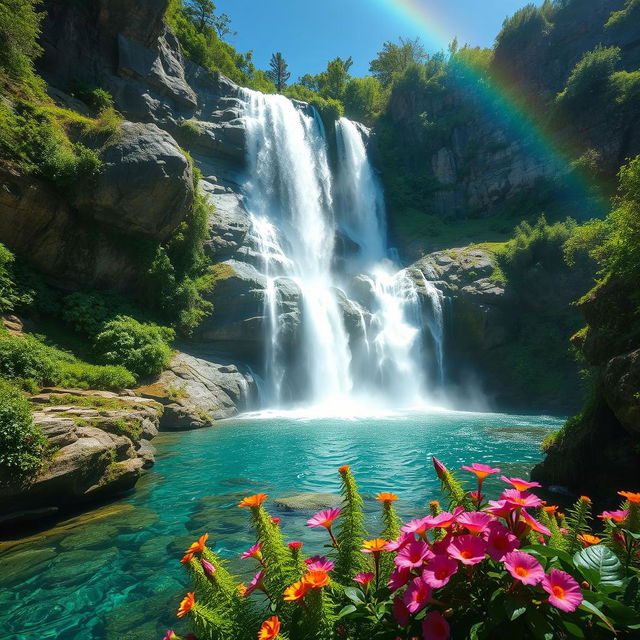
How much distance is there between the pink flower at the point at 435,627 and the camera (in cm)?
119

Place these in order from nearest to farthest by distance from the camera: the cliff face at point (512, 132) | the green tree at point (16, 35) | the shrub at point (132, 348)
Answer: the shrub at point (132, 348)
the green tree at point (16, 35)
the cliff face at point (512, 132)

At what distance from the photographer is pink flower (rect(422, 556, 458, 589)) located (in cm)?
120

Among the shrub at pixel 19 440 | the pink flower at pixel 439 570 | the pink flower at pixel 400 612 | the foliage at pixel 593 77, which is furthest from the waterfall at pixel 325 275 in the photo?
the pink flower at pixel 439 570

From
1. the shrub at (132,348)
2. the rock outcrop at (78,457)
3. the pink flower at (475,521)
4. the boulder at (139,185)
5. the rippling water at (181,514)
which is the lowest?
the rippling water at (181,514)

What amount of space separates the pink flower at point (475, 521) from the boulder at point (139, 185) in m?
20.1

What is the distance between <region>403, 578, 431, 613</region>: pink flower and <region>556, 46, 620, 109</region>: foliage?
140ft

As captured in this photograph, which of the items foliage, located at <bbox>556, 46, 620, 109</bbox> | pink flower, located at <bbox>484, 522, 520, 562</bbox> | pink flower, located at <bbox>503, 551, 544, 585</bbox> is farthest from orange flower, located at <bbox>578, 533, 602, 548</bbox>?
foliage, located at <bbox>556, 46, 620, 109</bbox>

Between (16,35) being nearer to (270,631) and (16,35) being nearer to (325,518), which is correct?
(325,518)

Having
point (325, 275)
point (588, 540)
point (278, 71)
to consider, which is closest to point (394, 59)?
point (278, 71)

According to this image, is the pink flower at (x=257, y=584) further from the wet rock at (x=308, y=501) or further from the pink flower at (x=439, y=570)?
the wet rock at (x=308, y=501)

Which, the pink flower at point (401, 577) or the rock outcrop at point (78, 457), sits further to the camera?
the rock outcrop at point (78, 457)

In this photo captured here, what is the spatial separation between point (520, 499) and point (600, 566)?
0.36 meters

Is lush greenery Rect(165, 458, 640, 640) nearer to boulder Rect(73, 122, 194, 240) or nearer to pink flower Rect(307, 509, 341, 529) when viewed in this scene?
pink flower Rect(307, 509, 341, 529)

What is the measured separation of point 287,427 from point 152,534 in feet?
31.7
